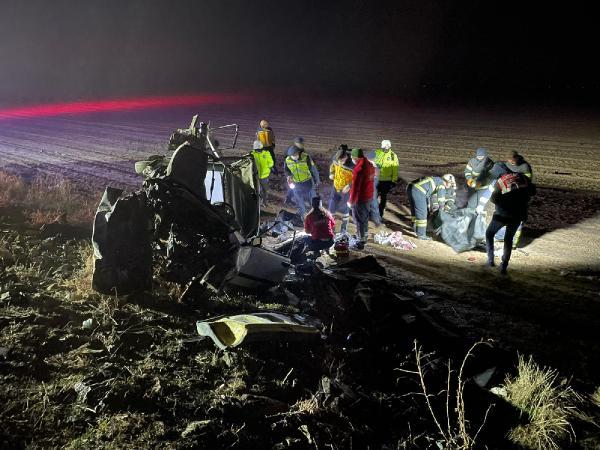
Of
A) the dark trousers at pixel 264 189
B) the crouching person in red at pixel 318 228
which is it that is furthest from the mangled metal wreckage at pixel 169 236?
the dark trousers at pixel 264 189

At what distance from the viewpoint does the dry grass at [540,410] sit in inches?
139

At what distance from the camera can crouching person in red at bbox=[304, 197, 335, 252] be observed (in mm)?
7102

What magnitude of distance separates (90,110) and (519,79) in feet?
108

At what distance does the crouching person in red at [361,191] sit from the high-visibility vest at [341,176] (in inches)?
13.6

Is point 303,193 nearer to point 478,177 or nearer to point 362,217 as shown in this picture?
point 362,217

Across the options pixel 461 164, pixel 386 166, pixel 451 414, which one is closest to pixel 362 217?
pixel 386 166

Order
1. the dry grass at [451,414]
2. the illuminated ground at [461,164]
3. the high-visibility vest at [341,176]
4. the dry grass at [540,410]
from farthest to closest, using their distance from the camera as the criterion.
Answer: the high-visibility vest at [341,176], the illuminated ground at [461,164], the dry grass at [540,410], the dry grass at [451,414]

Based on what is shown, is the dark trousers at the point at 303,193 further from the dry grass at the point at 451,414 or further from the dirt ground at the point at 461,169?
the dry grass at the point at 451,414

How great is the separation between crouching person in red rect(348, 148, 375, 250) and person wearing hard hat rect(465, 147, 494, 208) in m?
1.97

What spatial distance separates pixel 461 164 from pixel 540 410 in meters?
11.1

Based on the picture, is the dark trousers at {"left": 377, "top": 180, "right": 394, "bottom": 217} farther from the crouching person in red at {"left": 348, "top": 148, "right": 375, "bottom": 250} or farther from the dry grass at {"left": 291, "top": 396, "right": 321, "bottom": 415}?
the dry grass at {"left": 291, "top": 396, "right": 321, "bottom": 415}

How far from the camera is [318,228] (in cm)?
711

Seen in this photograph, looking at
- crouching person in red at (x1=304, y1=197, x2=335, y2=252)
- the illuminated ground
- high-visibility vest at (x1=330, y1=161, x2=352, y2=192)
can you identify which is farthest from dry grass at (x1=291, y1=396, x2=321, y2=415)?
high-visibility vest at (x1=330, y1=161, x2=352, y2=192)

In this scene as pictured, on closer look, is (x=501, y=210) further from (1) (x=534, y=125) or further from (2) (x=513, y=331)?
(1) (x=534, y=125)
